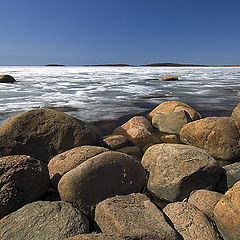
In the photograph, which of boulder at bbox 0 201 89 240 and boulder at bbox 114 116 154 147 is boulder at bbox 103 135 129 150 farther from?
boulder at bbox 0 201 89 240

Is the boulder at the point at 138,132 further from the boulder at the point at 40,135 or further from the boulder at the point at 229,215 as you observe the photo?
the boulder at the point at 229,215

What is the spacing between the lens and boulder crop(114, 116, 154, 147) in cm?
544

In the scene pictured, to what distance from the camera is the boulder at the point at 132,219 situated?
6.55ft

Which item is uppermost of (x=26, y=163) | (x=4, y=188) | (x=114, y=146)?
(x=26, y=163)

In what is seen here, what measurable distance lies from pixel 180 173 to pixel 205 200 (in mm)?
488

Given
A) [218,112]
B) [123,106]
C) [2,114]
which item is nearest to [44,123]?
[2,114]

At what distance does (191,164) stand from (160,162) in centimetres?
47

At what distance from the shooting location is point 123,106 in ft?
31.2

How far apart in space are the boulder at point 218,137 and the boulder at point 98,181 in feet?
7.75

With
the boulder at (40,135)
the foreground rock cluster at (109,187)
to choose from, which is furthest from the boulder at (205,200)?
the boulder at (40,135)

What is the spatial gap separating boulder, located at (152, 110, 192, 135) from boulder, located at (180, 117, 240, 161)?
3.31ft

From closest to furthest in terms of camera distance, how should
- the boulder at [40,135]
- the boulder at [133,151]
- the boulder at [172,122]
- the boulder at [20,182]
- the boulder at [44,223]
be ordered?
the boulder at [44,223], the boulder at [20,182], the boulder at [40,135], the boulder at [133,151], the boulder at [172,122]

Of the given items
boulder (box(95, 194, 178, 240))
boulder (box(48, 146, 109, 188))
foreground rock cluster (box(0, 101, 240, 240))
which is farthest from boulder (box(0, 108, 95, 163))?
boulder (box(95, 194, 178, 240))

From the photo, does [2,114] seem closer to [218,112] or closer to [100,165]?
[100,165]
